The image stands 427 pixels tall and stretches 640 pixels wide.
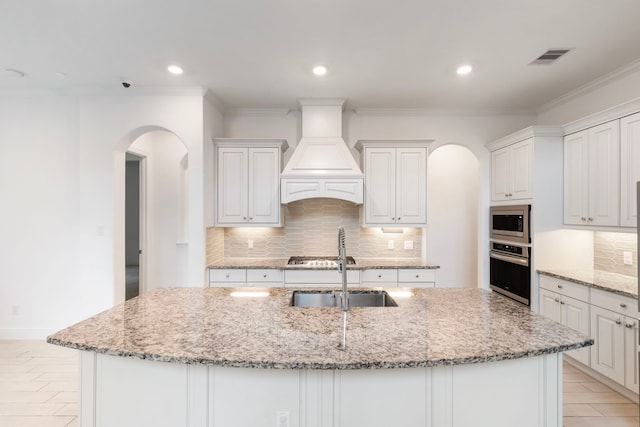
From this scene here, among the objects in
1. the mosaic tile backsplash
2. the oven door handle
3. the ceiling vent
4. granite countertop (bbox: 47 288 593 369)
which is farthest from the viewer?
the mosaic tile backsplash

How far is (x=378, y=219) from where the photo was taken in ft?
12.9

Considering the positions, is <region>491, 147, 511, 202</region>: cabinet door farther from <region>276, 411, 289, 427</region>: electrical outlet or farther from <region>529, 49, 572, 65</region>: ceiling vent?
<region>276, 411, 289, 427</region>: electrical outlet

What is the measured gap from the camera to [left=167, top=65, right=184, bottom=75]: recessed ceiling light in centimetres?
300

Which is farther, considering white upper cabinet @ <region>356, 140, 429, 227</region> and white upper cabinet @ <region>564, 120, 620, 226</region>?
white upper cabinet @ <region>356, 140, 429, 227</region>

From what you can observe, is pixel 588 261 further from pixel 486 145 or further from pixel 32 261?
pixel 32 261

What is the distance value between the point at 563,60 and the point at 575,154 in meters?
0.92

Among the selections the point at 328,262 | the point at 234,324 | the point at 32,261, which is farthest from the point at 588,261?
the point at 32,261

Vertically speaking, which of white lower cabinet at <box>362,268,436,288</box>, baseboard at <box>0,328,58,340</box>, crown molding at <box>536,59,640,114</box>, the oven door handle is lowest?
baseboard at <box>0,328,58,340</box>

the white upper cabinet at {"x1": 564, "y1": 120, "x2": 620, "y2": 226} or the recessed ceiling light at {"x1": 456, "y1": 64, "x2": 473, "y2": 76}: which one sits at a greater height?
the recessed ceiling light at {"x1": 456, "y1": 64, "x2": 473, "y2": 76}

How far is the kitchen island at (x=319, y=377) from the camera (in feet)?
4.14

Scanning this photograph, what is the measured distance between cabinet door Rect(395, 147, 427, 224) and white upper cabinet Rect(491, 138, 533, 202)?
0.92 m

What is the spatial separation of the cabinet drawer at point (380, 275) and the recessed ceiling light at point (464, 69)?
212 cm

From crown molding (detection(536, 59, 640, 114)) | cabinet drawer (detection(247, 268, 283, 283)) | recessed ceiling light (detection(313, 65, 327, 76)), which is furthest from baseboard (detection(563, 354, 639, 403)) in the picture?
recessed ceiling light (detection(313, 65, 327, 76))

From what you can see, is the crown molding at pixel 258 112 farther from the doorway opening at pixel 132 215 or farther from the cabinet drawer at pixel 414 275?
the doorway opening at pixel 132 215
